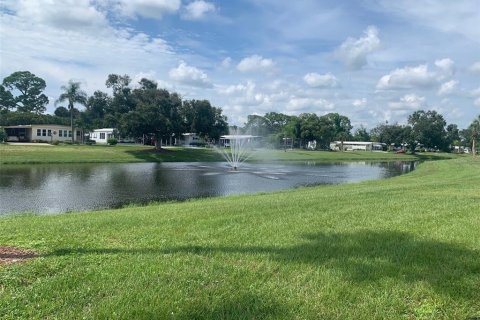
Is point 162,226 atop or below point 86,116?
below

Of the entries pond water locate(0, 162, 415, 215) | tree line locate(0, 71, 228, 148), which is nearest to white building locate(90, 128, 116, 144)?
tree line locate(0, 71, 228, 148)

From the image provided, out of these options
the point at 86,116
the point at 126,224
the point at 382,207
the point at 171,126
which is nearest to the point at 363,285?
the point at 126,224

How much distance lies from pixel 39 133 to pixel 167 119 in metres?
27.9

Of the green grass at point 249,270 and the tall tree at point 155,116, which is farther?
the tall tree at point 155,116

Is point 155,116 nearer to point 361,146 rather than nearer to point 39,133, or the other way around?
point 39,133

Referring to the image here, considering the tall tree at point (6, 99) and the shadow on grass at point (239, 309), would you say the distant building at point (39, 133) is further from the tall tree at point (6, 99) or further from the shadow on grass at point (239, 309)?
the shadow on grass at point (239, 309)

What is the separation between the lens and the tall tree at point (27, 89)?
431ft

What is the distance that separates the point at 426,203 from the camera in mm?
12812

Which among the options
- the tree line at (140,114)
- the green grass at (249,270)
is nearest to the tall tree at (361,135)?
the tree line at (140,114)

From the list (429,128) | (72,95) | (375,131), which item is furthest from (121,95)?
(375,131)

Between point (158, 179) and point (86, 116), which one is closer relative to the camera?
point (158, 179)

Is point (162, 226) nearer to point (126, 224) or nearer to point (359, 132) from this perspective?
point (126, 224)

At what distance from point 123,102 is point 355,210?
252 feet

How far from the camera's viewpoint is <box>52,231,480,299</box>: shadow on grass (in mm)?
5941
